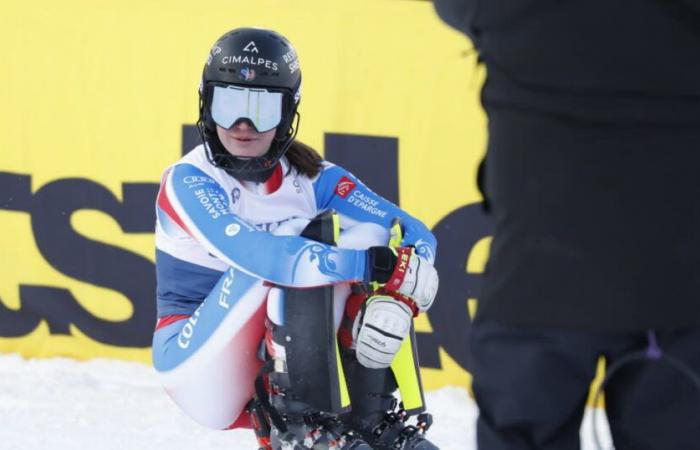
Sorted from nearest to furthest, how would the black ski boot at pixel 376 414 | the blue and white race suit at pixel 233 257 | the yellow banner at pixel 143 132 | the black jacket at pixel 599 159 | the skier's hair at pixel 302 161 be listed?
1. the black jacket at pixel 599 159
2. the blue and white race suit at pixel 233 257
3. the black ski boot at pixel 376 414
4. the skier's hair at pixel 302 161
5. the yellow banner at pixel 143 132

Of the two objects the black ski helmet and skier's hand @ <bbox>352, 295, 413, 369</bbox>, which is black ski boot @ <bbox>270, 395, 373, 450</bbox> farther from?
the black ski helmet

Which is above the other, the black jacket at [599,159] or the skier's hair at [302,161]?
the black jacket at [599,159]

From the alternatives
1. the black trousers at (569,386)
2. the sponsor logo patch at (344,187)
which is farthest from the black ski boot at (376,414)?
the black trousers at (569,386)

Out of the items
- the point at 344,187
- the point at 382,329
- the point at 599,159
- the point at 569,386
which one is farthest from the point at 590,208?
the point at 344,187

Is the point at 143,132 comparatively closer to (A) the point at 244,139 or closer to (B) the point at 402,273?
(A) the point at 244,139

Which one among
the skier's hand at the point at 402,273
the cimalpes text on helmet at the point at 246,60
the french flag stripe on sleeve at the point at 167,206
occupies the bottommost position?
the skier's hand at the point at 402,273

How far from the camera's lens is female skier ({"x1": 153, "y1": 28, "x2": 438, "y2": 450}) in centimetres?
329

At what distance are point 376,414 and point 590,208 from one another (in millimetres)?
1528

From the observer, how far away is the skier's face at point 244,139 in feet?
11.6

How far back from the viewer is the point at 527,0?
199 centimetres

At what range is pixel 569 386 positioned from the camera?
6.75 feet

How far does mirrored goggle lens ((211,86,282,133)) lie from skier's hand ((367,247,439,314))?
51cm

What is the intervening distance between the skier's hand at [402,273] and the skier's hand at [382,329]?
4cm

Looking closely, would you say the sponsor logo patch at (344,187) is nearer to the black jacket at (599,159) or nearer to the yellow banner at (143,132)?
the yellow banner at (143,132)
